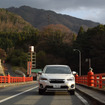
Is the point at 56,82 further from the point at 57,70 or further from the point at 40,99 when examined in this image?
the point at 40,99

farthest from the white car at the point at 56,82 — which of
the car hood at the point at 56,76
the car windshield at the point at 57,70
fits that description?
the car windshield at the point at 57,70

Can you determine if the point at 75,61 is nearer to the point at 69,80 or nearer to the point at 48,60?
the point at 48,60

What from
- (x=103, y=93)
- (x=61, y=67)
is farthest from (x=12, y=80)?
(x=103, y=93)

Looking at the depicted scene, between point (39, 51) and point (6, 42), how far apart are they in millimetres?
32026

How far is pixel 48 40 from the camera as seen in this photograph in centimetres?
12119

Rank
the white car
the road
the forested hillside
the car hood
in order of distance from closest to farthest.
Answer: the road, the white car, the car hood, the forested hillside

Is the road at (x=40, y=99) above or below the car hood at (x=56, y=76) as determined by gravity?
below

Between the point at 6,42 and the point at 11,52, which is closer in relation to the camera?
the point at 11,52

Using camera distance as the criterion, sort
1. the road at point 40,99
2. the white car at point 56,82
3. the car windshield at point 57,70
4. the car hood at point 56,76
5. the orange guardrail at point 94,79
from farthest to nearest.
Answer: the car windshield at point 57,70
the orange guardrail at point 94,79
the car hood at point 56,76
the white car at point 56,82
the road at point 40,99

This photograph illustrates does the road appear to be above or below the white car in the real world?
below

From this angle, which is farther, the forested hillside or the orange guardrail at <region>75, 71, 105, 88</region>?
the forested hillside

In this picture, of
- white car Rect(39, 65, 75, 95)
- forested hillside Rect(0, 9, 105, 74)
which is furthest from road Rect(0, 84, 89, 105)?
forested hillside Rect(0, 9, 105, 74)

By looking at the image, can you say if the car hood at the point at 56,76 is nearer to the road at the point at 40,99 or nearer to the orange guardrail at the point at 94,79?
the road at the point at 40,99

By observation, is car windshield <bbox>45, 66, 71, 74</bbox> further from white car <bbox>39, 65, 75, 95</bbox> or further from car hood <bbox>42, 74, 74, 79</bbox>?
car hood <bbox>42, 74, 74, 79</bbox>
